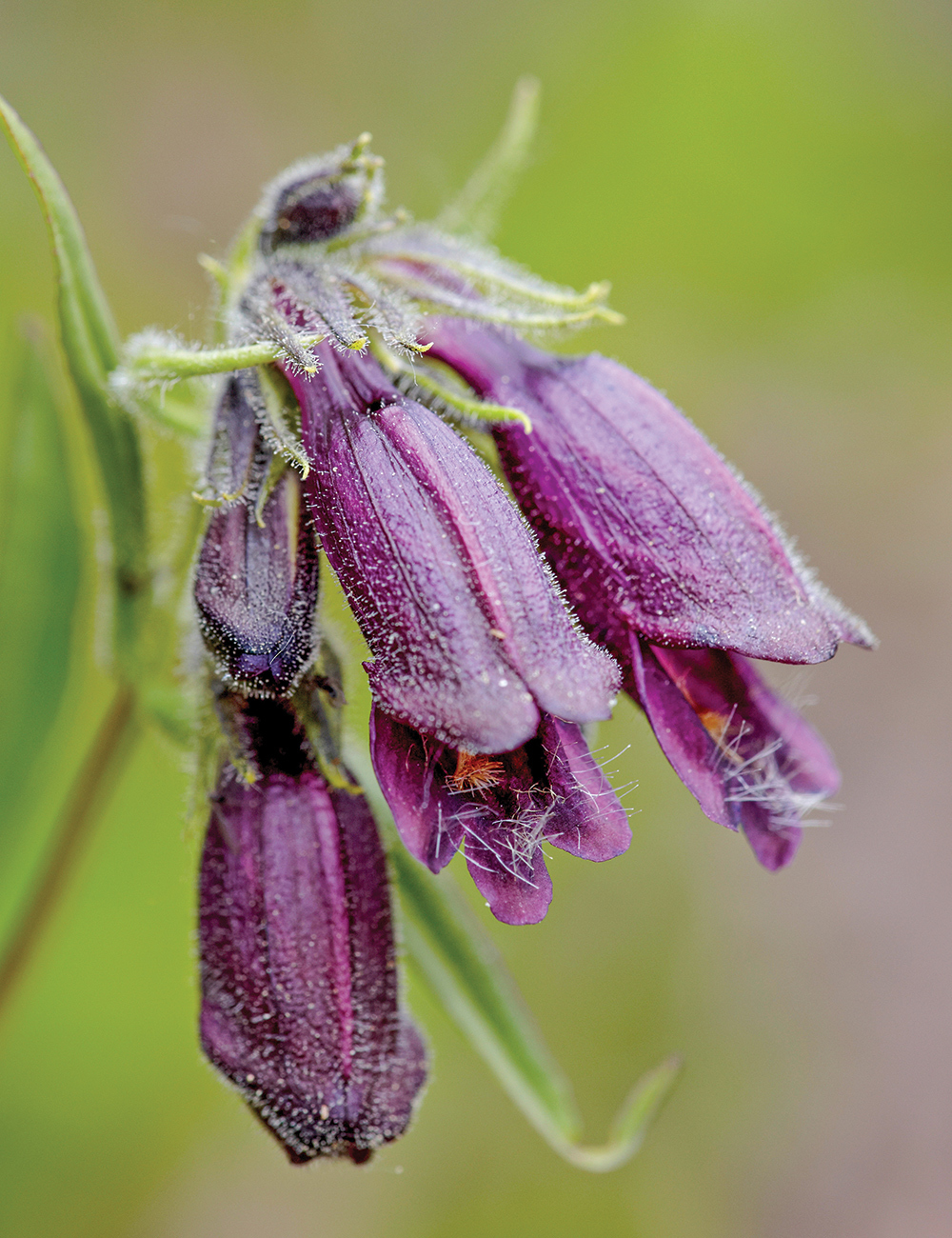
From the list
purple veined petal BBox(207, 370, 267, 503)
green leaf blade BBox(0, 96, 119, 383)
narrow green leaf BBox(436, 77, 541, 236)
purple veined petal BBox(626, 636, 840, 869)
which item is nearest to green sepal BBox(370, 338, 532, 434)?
purple veined petal BBox(207, 370, 267, 503)

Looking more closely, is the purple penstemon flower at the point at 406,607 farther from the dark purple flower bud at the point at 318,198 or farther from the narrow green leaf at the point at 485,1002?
the narrow green leaf at the point at 485,1002

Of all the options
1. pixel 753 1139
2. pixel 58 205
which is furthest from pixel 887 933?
pixel 58 205

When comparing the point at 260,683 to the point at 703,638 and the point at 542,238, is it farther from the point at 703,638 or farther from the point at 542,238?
the point at 542,238

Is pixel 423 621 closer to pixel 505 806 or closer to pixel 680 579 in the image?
pixel 505 806

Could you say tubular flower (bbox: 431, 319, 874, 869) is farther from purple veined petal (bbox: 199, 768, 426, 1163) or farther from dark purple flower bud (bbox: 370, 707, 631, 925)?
purple veined petal (bbox: 199, 768, 426, 1163)

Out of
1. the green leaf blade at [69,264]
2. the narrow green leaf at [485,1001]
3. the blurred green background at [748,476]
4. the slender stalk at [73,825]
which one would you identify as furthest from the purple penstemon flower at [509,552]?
the blurred green background at [748,476]
